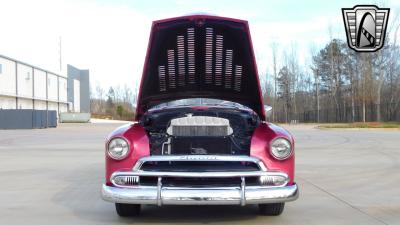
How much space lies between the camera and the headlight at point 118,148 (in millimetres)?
5258

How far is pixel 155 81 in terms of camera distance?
6.53 metres

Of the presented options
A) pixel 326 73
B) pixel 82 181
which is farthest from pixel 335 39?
pixel 82 181

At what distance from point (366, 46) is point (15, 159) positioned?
9.56 metres

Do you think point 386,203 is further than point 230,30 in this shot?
Yes

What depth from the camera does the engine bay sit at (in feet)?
18.3

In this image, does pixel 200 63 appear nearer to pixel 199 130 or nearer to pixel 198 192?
pixel 199 130

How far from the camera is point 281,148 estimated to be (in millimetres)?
5297

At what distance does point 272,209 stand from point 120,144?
196cm

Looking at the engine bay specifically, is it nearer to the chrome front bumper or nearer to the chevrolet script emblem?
the chrome front bumper

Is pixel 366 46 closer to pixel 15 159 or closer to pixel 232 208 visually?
pixel 232 208

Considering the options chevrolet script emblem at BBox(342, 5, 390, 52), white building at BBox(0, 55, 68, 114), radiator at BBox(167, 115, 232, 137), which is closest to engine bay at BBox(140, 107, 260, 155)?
radiator at BBox(167, 115, 232, 137)

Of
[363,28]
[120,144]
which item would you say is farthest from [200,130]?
[363,28]

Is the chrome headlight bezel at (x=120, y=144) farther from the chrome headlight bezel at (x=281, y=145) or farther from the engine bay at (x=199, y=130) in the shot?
the chrome headlight bezel at (x=281, y=145)

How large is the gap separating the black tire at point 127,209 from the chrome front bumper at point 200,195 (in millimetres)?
743
